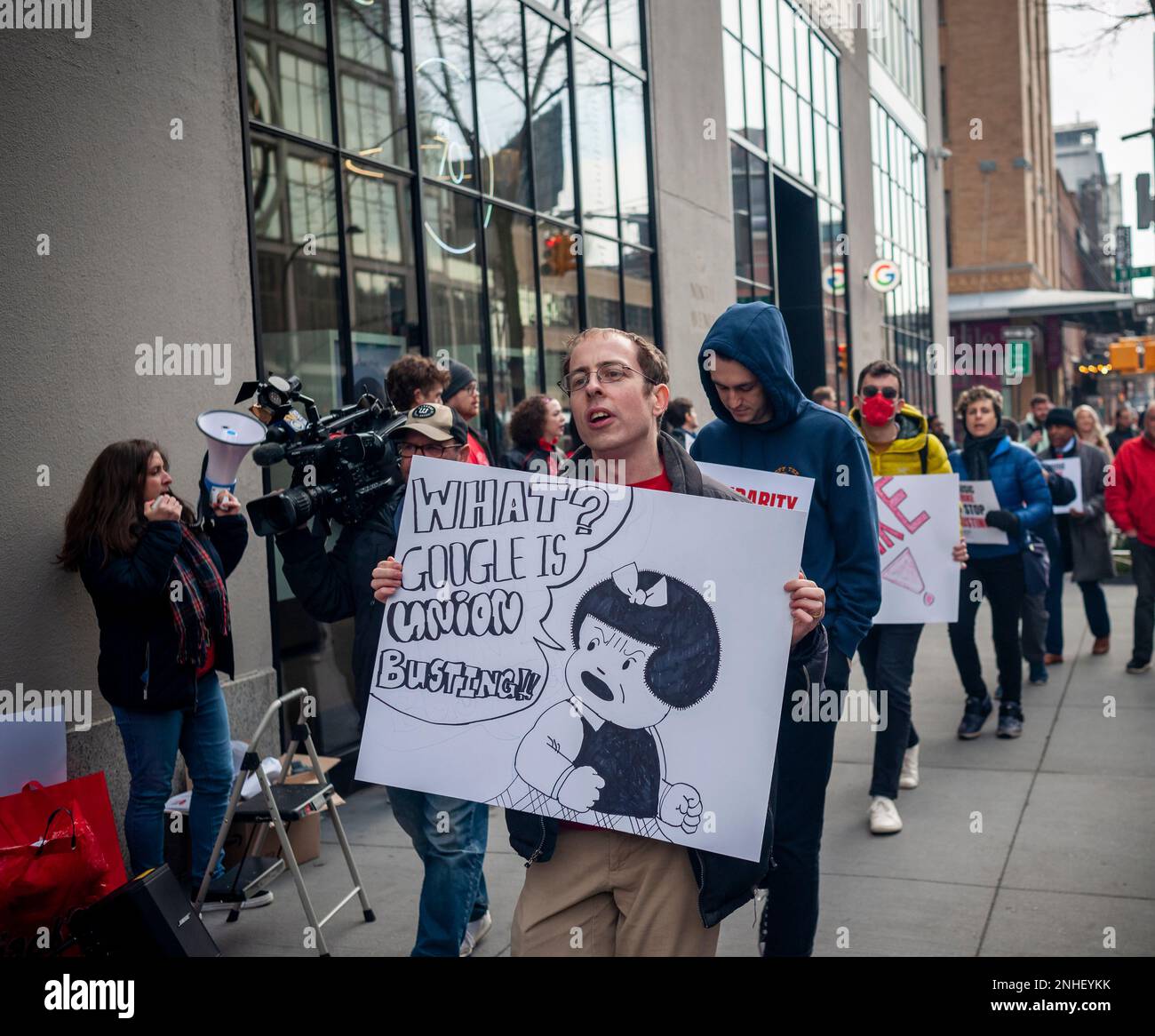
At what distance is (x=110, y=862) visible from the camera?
4.13m

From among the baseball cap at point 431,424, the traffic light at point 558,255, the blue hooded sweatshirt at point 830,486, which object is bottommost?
the blue hooded sweatshirt at point 830,486

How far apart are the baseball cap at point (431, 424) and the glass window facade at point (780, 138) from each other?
534 inches

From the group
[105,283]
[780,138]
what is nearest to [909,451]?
[105,283]

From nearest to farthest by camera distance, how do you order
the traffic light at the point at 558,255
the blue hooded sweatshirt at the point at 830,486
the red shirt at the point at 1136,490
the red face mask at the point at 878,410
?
the blue hooded sweatshirt at the point at 830,486 < the red face mask at the point at 878,410 < the red shirt at the point at 1136,490 < the traffic light at the point at 558,255

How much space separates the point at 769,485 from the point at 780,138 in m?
16.4

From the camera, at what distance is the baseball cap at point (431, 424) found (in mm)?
3797

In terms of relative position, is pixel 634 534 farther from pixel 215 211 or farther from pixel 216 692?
pixel 215 211

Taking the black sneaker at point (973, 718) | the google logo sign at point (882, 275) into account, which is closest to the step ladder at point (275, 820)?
the black sneaker at point (973, 718)

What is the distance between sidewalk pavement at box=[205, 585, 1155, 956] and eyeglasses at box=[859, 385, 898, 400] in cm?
219

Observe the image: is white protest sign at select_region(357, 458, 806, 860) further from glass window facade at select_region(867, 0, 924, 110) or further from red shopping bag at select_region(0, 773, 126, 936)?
glass window facade at select_region(867, 0, 924, 110)

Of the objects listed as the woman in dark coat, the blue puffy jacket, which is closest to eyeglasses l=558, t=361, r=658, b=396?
the woman in dark coat

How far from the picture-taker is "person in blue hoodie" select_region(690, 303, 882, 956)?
359 centimetres

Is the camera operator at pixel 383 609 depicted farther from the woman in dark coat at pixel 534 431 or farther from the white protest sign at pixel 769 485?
the woman in dark coat at pixel 534 431

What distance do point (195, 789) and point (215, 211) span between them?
10.3 ft
